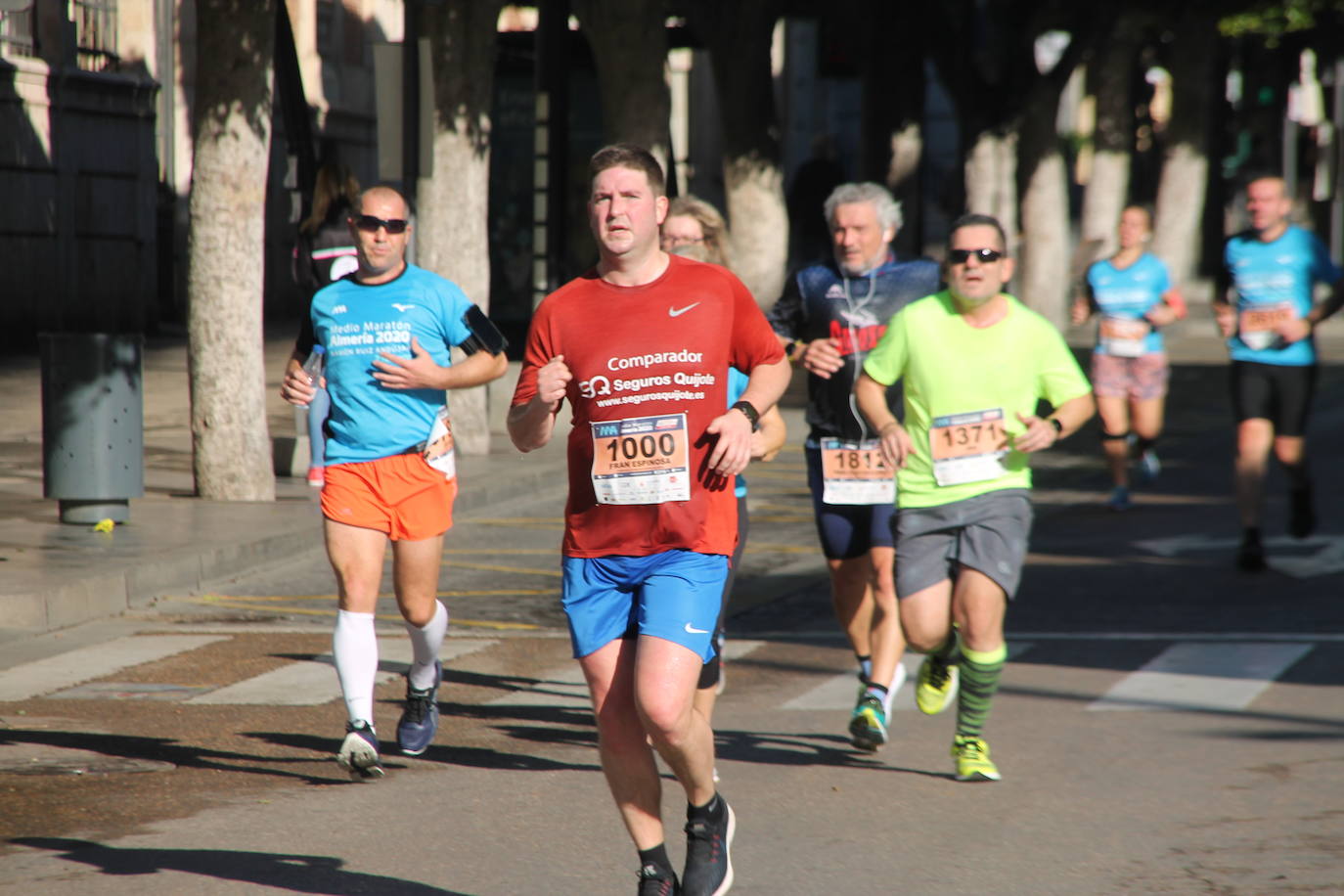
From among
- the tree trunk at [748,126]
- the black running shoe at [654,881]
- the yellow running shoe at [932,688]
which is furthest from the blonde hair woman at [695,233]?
the tree trunk at [748,126]

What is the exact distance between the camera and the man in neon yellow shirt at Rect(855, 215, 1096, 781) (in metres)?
6.70

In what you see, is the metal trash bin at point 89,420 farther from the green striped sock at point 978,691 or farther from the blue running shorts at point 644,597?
the blue running shorts at point 644,597

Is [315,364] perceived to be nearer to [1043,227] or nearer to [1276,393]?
[1276,393]

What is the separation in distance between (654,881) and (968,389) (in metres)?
2.37

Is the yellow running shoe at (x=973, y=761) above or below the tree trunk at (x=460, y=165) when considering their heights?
below

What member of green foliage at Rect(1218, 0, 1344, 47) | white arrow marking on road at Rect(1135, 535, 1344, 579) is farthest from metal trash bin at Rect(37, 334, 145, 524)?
green foliage at Rect(1218, 0, 1344, 47)

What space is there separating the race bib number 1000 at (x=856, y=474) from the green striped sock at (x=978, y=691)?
0.96 m

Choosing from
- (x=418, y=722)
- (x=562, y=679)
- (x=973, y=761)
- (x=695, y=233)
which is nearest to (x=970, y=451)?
(x=973, y=761)

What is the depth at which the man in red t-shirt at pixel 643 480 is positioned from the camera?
501 cm

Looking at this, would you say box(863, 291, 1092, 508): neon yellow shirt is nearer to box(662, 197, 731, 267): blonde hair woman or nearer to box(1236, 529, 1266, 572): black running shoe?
box(662, 197, 731, 267): blonde hair woman

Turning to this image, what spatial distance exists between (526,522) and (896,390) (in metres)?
6.33

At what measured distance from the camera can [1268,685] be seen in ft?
26.8

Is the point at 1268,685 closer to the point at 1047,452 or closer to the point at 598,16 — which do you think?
the point at 1047,452

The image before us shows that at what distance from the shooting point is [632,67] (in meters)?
18.5
